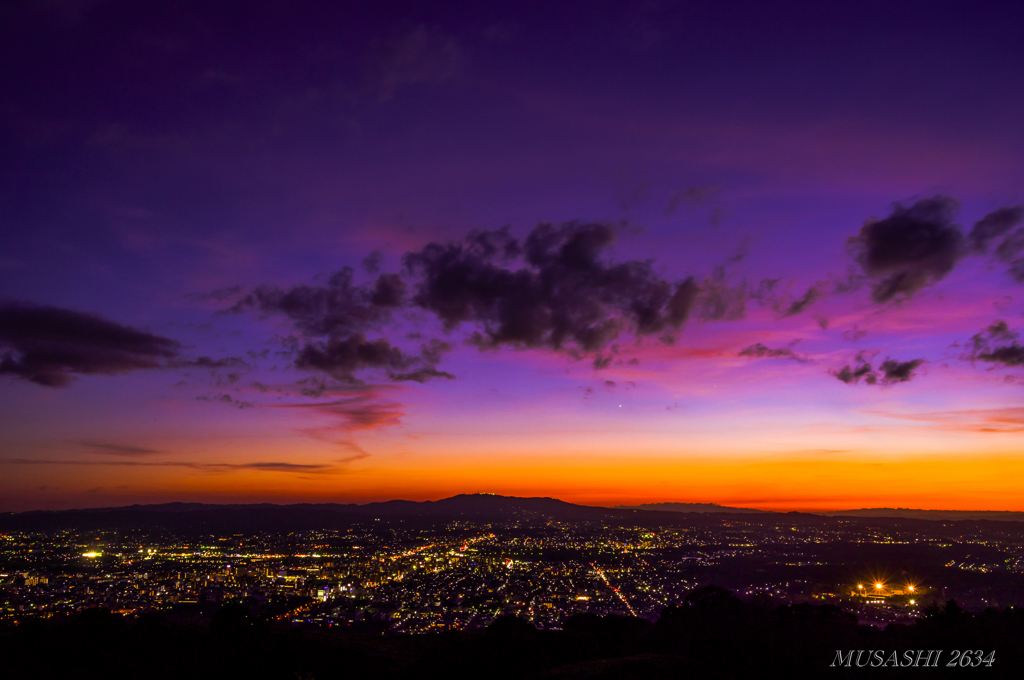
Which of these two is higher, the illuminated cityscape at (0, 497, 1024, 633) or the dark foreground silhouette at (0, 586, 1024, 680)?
the dark foreground silhouette at (0, 586, 1024, 680)

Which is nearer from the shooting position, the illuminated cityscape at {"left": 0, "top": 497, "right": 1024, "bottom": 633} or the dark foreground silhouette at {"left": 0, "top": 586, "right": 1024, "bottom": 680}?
the dark foreground silhouette at {"left": 0, "top": 586, "right": 1024, "bottom": 680}

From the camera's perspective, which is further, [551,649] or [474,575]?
[474,575]

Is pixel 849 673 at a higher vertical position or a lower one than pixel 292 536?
higher

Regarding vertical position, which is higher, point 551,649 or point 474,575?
point 551,649

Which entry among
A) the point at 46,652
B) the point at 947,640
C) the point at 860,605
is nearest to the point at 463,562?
the point at 860,605

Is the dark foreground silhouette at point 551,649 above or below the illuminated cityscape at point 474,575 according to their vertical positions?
above

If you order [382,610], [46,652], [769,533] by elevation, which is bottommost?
[769,533]

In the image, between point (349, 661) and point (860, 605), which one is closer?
point (349, 661)

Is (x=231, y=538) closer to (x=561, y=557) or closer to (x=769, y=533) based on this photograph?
(x=561, y=557)
